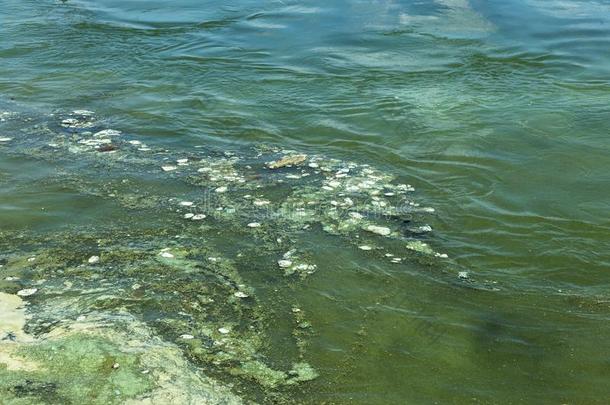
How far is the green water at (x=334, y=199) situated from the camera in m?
5.53

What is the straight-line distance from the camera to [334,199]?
7.98 meters

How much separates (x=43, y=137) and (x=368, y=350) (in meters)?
6.12

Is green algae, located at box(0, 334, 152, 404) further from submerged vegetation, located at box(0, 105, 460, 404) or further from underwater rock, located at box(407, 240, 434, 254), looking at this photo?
underwater rock, located at box(407, 240, 434, 254)

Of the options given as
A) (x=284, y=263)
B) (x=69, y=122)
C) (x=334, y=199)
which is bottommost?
(x=284, y=263)

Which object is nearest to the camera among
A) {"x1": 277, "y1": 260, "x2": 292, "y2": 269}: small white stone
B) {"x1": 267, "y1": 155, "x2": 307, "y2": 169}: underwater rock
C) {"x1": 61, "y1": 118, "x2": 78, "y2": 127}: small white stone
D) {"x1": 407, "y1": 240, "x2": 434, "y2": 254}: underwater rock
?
{"x1": 277, "y1": 260, "x2": 292, "y2": 269}: small white stone

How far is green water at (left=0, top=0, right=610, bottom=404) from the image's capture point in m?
5.53

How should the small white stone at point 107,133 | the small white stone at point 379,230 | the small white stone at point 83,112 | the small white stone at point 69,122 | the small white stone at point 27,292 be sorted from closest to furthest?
the small white stone at point 27,292 < the small white stone at point 379,230 < the small white stone at point 107,133 < the small white stone at point 69,122 < the small white stone at point 83,112

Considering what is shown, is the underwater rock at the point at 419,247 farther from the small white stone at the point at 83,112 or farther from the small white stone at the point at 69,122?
the small white stone at the point at 83,112

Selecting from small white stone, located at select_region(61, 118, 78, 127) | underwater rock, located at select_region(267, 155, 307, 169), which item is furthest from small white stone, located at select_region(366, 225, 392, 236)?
small white stone, located at select_region(61, 118, 78, 127)

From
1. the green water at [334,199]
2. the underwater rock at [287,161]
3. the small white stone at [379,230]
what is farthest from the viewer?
the underwater rock at [287,161]

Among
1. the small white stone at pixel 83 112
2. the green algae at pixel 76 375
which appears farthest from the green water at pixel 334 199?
the small white stone at pixel 83 112

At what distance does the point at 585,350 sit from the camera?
5617 millimetres

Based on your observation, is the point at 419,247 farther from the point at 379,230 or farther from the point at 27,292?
the point at 27,292

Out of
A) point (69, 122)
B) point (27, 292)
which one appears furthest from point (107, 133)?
point (27, 292)
